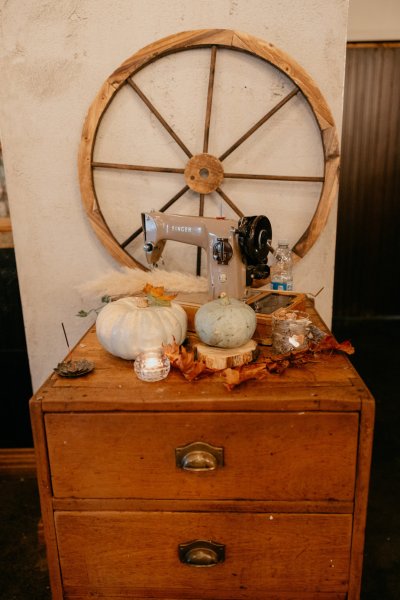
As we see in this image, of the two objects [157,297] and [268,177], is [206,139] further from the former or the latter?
[157,297]

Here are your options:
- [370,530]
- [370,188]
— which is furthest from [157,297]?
[370,188]

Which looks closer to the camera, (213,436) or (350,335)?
(213,436)

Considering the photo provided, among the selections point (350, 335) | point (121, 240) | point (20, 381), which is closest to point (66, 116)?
Answer: point (121, 240)

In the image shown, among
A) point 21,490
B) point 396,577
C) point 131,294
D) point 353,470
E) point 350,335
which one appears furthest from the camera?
point 350,335

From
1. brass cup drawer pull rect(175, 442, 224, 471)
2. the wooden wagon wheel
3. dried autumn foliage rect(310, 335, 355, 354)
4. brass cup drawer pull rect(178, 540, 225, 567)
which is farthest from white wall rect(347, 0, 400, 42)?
brass cup drawer pull rect(178, 540, 225, 567)

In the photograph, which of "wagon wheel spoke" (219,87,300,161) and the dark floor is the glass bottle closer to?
"wagon wheel spoke" (219,87,300,161)

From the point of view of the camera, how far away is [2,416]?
6.60 feet

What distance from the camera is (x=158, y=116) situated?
1444 millimetres

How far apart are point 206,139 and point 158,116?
0.60ft

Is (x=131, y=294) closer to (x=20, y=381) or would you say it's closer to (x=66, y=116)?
(x=66, y=116)

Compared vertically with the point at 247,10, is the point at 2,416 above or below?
A: below

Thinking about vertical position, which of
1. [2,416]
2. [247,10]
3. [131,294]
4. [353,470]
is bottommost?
[2,416]

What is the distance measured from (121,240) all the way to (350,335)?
2.70 m

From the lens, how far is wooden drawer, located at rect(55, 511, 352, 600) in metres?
0.92
